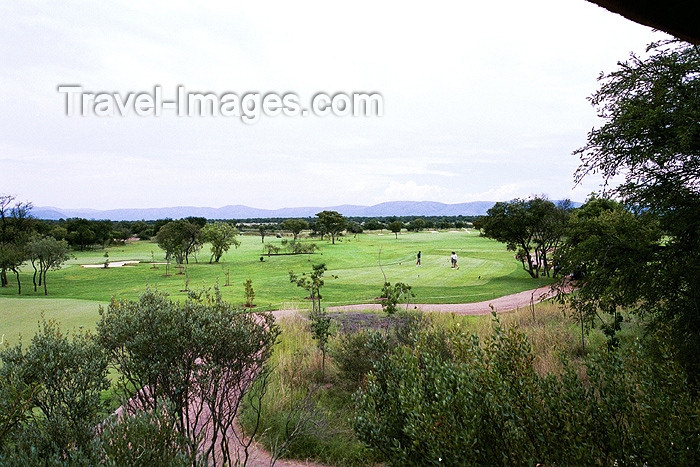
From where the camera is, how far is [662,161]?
6492 millimetres

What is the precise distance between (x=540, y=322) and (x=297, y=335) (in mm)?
6336

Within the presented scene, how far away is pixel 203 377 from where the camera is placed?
3.44 m

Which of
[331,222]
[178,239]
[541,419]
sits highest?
[331,222]

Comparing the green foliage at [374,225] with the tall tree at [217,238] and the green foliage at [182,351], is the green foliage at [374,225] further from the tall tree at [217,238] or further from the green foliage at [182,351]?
the green foliage at [182,351]

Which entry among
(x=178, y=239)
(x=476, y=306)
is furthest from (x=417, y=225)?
(x=476, y=306)

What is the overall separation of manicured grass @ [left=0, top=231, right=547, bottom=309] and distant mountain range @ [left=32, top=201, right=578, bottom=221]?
4.62m

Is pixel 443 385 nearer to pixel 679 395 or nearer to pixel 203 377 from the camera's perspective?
pixel 679 395

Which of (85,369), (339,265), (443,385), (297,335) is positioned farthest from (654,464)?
(339,265)

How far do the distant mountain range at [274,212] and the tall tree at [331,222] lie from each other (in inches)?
269

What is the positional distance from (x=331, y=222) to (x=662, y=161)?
174 ft

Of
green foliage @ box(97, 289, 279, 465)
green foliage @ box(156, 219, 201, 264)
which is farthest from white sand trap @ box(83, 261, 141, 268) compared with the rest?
green foliage @ box(97, 289, 279, 465)

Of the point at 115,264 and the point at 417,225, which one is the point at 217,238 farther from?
the point at 417,225

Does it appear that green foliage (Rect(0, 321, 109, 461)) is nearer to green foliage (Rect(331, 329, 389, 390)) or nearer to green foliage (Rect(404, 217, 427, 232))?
green foliage (Rect(331, 329, 389, 390))

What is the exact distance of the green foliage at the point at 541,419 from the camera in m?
2.21
